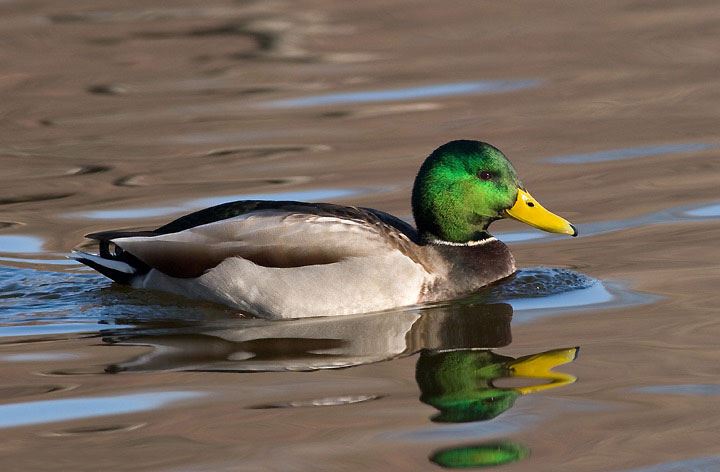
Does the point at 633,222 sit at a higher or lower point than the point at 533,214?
lower

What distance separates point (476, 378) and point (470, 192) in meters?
1.91

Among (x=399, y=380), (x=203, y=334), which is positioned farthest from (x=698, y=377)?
(x=203, y=334)

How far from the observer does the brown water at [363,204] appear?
627 cm

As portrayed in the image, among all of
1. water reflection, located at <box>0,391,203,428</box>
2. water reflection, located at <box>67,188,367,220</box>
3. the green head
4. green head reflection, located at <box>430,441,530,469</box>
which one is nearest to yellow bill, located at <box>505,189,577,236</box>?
the green head

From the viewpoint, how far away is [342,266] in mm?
8336

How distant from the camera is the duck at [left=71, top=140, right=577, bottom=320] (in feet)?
27.4

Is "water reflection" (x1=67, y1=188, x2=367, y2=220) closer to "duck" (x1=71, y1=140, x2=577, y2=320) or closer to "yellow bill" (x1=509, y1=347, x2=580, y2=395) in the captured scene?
"duck" (x1=71, y1=140, x2=577, y2=320)

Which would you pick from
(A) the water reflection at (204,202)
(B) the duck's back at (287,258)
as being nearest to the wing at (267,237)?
(B) the duck's back at (287,258)

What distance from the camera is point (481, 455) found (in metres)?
5.93

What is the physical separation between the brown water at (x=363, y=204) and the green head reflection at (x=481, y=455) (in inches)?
0.5

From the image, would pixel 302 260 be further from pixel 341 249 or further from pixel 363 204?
pixel 363 204

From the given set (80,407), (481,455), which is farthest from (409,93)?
(481,455)

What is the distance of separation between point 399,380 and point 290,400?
57 cm

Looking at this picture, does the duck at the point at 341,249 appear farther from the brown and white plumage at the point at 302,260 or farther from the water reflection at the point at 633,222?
the water reflection at the point at 633,222
